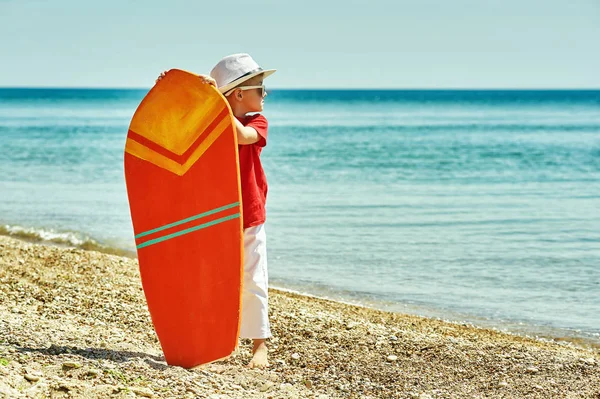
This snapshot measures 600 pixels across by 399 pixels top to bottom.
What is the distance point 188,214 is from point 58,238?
6612mm

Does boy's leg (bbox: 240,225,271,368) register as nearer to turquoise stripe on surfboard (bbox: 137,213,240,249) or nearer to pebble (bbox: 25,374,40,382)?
turquoise stripe on surfboard (bbox: 137,213,240,249)

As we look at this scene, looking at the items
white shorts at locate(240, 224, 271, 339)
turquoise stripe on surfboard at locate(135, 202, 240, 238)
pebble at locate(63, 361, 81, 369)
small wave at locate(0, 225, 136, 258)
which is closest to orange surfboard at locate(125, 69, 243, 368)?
turquoise stripe on surfboard at locate(135, 202, 240, 238)

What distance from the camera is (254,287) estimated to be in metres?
4.36

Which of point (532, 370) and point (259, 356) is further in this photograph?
point (532, 370)

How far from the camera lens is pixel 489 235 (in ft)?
34.1

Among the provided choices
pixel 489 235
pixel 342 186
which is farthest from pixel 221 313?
pixel 342 186

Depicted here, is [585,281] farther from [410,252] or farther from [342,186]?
[342,186]

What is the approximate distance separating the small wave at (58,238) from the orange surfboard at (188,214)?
17.3 ft

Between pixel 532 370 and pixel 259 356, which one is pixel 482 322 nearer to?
pixel 532 370

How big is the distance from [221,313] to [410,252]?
5.47 meters

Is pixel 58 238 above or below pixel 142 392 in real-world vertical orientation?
below

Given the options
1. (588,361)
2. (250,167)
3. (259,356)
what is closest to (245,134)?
(250,167)

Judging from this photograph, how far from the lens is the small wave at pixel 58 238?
971 cm

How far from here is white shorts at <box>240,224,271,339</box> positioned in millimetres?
4320
